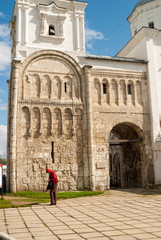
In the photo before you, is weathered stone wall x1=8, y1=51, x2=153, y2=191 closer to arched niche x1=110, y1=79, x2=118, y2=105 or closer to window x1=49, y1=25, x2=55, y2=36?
arched niche x1=110, y1=79, x2=118, y2=105

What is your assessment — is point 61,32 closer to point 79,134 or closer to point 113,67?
point 113,67

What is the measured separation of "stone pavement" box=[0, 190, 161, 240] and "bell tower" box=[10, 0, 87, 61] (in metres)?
10.8

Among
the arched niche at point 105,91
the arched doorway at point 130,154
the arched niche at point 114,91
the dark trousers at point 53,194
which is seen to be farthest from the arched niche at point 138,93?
the dark trousers at point 53,194

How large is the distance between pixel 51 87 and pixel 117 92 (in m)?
4.87

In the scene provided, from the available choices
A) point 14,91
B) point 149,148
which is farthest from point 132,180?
point 14,91

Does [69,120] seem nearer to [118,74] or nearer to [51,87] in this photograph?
[51,87]

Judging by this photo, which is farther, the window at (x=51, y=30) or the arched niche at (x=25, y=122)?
the window at (x=51, y=30)

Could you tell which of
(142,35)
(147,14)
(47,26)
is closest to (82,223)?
(47,26)

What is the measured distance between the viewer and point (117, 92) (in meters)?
17.5

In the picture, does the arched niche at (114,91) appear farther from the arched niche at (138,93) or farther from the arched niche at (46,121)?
the arched niche at (46,121)

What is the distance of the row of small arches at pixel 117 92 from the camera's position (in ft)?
55.9

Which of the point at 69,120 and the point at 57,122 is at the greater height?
the point at 69,120

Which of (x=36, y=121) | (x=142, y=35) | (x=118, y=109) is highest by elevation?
(x=142, y=35)

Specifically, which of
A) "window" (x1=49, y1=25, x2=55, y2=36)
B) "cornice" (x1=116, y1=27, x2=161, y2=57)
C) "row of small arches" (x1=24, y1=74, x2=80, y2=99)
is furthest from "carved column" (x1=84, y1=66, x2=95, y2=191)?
"cornice" (x1=116, y1=27, x2=161, y2=57)
